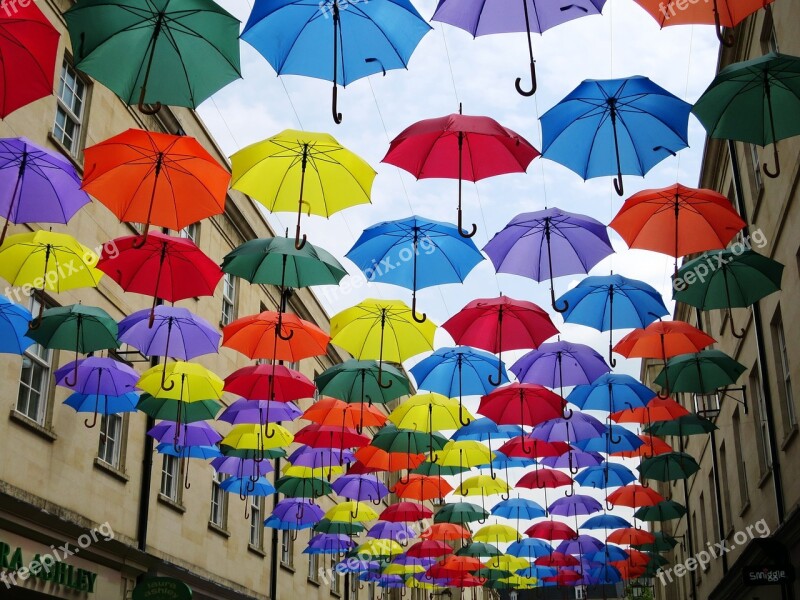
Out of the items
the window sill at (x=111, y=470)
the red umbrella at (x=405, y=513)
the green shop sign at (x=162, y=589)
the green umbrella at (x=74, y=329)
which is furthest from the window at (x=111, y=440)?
the red umbrella at (x=405, y=513)

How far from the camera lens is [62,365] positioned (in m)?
→ 16.5

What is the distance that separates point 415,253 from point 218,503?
12.3 meters

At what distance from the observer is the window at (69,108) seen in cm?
1694

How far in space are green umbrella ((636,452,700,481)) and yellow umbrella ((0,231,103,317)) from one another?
51.5 feet

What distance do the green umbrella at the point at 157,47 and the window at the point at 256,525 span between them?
58.8ft

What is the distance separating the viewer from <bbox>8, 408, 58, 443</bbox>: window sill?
1473 cm

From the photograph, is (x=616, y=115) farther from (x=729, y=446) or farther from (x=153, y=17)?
(x=729, y=446)

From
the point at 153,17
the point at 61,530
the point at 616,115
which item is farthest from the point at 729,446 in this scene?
the point at 153,17

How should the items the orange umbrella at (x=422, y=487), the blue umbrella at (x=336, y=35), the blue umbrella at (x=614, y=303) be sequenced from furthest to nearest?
1. the orange umbrella at (x=422, y=487)
2. the blue umbrella at (x=614, y=303)
3. the blue umbrella at (x=336, y=35)

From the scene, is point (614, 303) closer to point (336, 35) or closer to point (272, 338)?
point (272, 338)

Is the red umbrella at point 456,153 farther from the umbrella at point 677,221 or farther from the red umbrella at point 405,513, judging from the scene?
the red umbrella at point 405,513

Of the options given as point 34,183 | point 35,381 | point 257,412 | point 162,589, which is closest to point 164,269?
point 34,183

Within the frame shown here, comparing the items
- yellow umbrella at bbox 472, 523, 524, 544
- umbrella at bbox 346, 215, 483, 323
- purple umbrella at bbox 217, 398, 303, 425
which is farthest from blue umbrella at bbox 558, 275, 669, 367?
yellow umbrella at bbox 472, 523, 524, 544

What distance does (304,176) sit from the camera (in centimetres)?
1313
